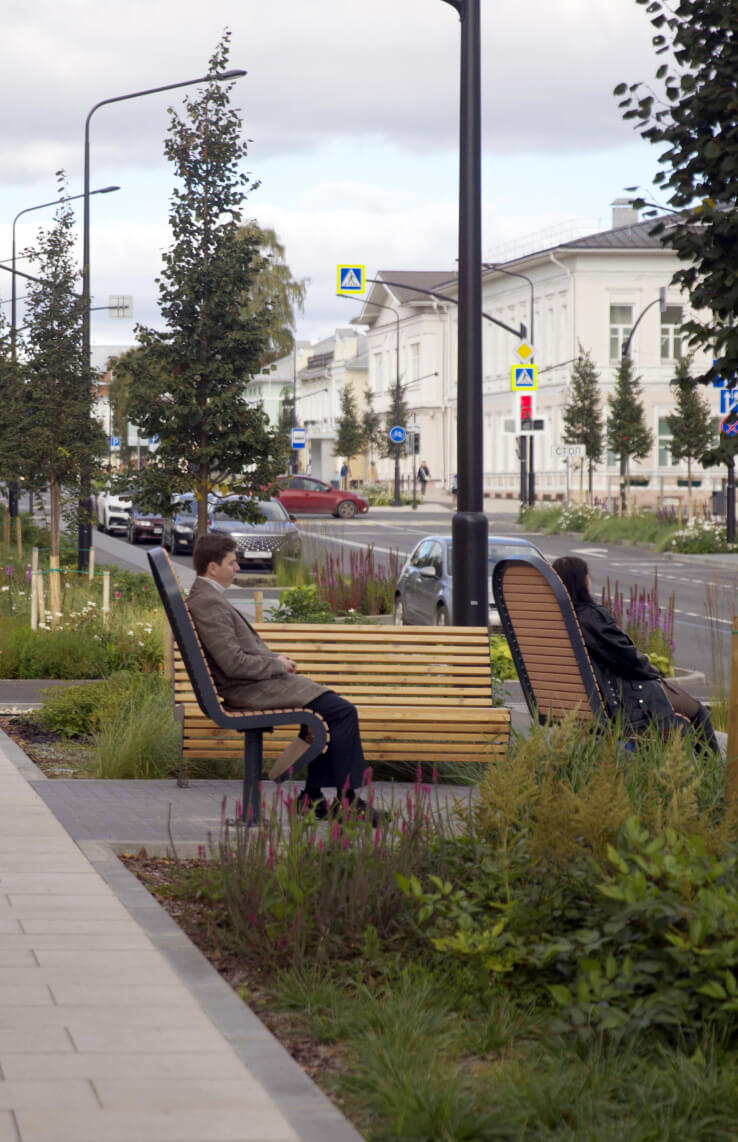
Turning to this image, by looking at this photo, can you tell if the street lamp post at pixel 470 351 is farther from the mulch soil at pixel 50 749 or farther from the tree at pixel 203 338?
the tree at pixel 203 338

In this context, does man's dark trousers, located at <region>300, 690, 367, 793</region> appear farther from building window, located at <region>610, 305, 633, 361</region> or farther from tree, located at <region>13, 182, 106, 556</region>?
building window, located at <region>610, 305, 633, 361</region>

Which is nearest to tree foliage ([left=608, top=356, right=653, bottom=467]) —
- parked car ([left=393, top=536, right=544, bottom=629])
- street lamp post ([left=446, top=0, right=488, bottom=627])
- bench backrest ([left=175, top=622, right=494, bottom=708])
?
parked car ([left=393, top=536, right=544, bottom=629])

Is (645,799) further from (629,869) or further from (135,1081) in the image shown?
(135,1081)

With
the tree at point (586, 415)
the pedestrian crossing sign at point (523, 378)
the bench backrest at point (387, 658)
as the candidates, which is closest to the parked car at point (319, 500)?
the tree at point (586, 415)

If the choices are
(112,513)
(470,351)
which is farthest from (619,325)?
(470,351)

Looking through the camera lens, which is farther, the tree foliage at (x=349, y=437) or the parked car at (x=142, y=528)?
the tree foliage at (x=349, y=437)

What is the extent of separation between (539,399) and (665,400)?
285 inches

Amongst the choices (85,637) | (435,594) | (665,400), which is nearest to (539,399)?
(665,400)

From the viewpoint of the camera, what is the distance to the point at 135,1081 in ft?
13.5

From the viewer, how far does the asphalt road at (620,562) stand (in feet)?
61.4

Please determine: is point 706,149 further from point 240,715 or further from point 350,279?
point 350,279

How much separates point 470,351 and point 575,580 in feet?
8.30

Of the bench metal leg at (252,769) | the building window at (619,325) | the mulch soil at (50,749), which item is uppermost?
the building window at (619,325)

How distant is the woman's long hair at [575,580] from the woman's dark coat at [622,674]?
0.16 m
